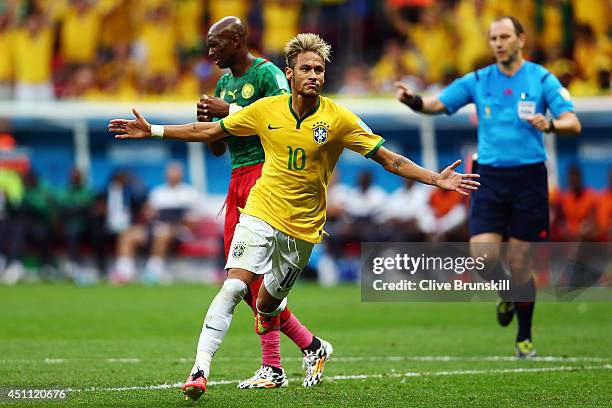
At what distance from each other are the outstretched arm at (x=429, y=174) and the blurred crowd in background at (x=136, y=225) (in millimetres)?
14227

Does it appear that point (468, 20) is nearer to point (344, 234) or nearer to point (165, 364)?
point (344, 234)

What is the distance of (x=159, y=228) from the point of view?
2377 centimetres

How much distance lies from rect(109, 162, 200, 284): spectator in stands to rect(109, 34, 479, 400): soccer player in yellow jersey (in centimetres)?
1521

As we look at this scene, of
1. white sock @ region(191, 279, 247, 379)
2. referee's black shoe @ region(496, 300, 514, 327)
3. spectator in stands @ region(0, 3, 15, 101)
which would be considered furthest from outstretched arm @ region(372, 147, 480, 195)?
spectator in stands @ region(0, 3, 15, 101)

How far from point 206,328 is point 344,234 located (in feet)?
48.6

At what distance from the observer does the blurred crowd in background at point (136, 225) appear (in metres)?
22.9

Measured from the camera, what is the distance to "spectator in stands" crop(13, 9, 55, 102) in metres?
25.9

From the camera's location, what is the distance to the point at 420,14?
79.8 feet

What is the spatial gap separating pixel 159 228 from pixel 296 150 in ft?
51.5

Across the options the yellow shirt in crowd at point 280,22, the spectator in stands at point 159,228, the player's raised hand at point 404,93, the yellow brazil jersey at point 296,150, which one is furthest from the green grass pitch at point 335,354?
the yellow shirt in crowd at point 280,22

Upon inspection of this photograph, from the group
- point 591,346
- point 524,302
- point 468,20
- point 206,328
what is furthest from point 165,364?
point 468,20

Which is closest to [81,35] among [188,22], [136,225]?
[188,22]

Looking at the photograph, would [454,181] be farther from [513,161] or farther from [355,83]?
[355,83]

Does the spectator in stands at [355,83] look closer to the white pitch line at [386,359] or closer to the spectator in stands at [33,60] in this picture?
the spectator in stands at [33,60]
